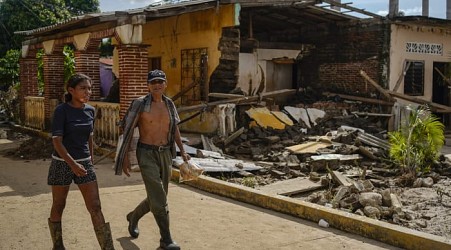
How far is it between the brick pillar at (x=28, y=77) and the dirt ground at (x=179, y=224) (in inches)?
376

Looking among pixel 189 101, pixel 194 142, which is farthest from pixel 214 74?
pixel 194 142

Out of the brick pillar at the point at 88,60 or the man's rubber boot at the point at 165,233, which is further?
the brick pillar at the point at 88,60

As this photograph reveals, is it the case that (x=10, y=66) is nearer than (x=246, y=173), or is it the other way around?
(x=246, y=173)

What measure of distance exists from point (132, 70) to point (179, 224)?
5.12 meters

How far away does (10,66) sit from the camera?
23156 mm

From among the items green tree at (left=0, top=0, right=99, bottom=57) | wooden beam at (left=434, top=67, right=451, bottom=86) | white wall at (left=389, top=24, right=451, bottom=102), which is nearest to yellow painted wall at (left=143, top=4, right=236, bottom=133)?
white wall at (left=389, top=24, right=451, bottom=102)

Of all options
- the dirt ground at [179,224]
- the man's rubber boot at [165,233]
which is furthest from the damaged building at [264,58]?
the man's rubber boot at [165,233]

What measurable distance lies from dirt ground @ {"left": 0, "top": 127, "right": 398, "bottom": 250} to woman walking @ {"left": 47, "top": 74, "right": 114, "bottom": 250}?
2.30 ft

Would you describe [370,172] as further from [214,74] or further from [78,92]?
[78,92]

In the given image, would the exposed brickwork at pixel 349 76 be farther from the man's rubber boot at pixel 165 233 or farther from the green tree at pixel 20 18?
the green tree at pixel 20 18

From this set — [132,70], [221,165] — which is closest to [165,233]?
[221,165]

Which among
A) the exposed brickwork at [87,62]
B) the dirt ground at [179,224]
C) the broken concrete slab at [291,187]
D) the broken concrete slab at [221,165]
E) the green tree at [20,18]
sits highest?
the green tree at [20,18]

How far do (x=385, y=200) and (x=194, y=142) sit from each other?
5935 mm

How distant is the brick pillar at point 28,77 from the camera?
16.8 m
